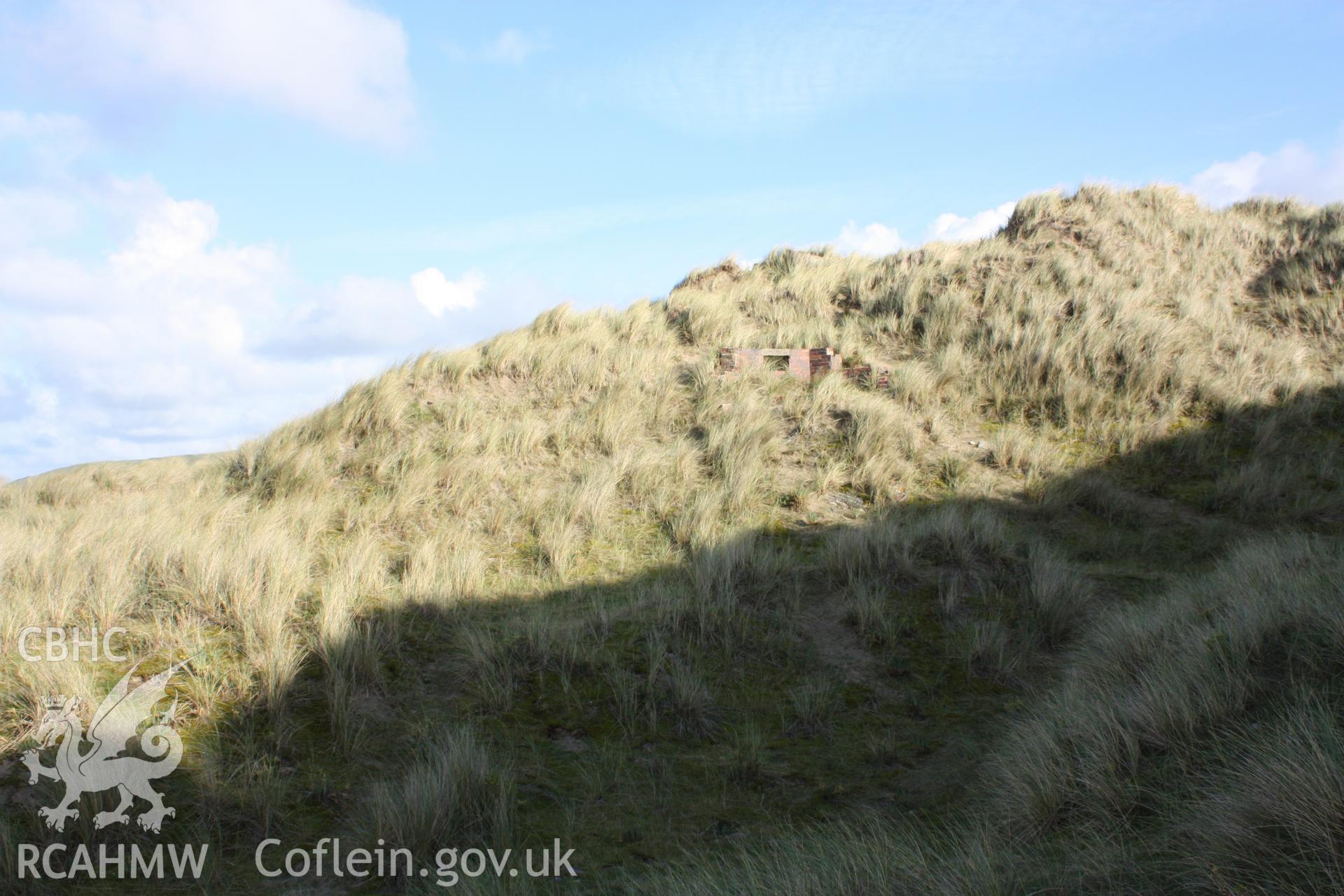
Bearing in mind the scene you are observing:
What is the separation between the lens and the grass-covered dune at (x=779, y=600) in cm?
321

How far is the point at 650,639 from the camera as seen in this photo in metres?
5.59

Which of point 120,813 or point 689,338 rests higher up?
point 689,338

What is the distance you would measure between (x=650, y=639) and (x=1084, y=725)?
2.96m

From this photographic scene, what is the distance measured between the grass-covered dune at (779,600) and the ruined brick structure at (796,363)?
0.44 metres

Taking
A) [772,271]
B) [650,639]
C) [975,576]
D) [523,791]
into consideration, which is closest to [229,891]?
[523,791]

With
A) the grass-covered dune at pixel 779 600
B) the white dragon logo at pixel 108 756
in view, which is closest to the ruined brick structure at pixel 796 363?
the grass-covered dune at pixel 779 600

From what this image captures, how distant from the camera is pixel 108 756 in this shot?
A: 151 inches

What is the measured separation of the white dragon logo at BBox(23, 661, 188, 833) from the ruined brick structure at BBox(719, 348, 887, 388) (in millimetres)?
8013

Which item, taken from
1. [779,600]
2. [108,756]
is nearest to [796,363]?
[779,600]

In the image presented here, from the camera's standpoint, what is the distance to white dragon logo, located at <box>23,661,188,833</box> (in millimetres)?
3592

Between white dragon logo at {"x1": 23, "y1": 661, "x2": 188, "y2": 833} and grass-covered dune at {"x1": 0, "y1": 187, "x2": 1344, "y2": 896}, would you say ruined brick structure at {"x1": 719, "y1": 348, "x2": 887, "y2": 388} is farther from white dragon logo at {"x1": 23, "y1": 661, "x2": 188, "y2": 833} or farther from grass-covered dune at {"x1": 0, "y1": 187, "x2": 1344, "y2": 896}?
white dragon logo at {"x1": 23, "y1": 661, "x2": 188, "y2": 833}

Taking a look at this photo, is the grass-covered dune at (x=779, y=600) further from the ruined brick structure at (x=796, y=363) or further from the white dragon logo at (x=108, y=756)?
the ruined brick structure at (x=796, y=363)

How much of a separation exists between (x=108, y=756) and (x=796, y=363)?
9.01 m

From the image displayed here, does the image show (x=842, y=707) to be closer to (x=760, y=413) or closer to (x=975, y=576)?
(x=975, y=576)
